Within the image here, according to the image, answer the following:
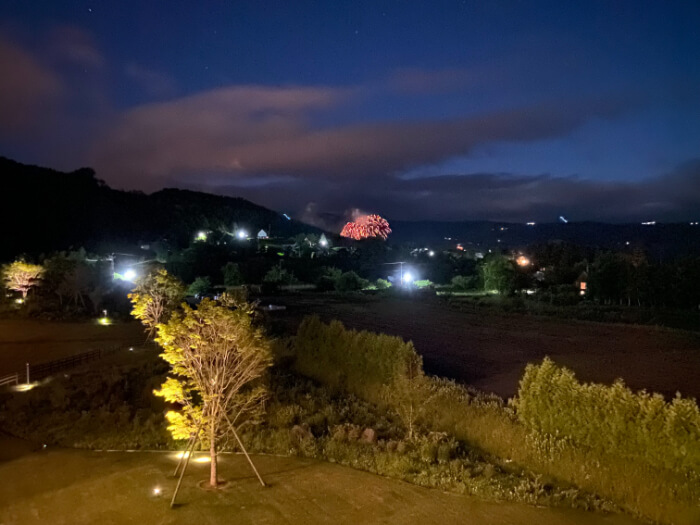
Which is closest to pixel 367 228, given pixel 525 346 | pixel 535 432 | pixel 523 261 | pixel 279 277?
pixel 523 261

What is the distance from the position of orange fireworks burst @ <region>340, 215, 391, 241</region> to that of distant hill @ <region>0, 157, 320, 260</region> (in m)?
28.2

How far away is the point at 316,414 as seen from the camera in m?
14.1

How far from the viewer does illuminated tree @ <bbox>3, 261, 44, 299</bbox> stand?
127 ft

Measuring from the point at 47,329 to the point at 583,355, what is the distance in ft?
89.4

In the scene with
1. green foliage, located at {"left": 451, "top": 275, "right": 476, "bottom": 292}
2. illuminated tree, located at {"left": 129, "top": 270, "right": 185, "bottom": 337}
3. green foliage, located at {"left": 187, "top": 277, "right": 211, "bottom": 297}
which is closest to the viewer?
illuminated tree, located at {"left": 129, "top": 270, "right": 185, "bottom": 337}

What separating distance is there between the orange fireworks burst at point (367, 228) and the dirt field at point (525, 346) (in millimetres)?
59229

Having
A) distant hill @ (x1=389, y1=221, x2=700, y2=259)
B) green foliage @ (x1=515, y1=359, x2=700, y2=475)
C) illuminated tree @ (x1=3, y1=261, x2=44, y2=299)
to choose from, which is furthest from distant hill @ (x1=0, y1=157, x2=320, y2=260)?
distant hill @ (x1=389, y1=221, x2=700, y2=259)

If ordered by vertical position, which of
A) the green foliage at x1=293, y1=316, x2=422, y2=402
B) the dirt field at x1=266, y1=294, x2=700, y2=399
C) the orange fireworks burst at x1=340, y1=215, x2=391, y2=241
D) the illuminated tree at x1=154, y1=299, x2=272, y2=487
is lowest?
the dirt field at x1=266, y1=294, x2=700, y2=399

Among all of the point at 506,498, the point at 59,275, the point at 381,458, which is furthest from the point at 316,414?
the point at 59,275

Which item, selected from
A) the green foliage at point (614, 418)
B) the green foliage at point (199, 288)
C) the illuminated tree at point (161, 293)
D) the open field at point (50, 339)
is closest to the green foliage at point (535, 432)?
the green foliage at point (614, 418)

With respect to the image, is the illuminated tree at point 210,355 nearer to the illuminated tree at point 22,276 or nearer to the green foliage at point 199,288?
the illuminated tree at point 22,276

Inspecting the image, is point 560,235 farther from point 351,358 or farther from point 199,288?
point 351,358

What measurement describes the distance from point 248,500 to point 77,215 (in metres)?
82.7

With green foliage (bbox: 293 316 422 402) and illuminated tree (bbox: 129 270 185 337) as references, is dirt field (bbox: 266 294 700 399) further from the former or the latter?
illuminated tree (bbox: 129 270 185 337)
